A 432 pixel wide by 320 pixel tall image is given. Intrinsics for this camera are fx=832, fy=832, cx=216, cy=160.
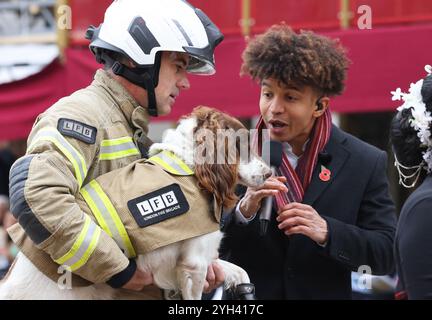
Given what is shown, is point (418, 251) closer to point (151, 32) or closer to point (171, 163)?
point (171, 163)

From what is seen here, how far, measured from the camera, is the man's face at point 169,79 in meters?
3.24

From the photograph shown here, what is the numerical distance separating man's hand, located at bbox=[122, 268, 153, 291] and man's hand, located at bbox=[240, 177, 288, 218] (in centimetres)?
63

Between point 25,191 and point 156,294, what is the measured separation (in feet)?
2.25

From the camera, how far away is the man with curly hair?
3.72 m

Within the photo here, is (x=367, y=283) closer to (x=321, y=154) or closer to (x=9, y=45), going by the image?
(x=321, y=154)

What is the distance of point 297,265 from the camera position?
371cm

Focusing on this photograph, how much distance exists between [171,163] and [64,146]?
41cm

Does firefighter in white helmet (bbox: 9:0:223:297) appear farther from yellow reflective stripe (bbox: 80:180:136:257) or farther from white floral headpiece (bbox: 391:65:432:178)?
white floral headpiece (bbox: 391:65:432:178)

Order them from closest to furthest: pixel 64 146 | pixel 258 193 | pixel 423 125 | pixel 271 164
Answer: pixel 64 146 → pixel 423 125 → pixel 258 193 → pixel 271 164

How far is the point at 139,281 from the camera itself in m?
2.98

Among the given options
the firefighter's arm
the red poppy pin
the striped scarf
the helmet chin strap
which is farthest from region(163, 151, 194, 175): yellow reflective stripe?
the red poppy pin

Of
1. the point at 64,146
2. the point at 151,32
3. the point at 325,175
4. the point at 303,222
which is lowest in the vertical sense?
the point at 303,222

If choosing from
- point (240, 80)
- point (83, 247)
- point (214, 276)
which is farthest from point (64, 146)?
point (240, 80)

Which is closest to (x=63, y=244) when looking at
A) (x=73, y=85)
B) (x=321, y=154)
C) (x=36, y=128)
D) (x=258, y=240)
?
(x=36, y=128)
